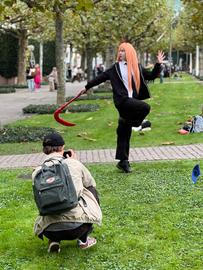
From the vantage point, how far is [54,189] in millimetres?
4637

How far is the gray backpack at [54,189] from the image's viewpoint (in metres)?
4.65

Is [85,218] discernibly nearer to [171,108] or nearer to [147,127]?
[147,127]

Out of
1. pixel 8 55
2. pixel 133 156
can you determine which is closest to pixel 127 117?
pixel 133 156

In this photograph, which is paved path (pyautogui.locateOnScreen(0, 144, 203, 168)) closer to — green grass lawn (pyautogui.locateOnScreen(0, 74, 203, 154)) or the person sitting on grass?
green grass lawn (pyautogui.locateOnScreen(0, 74, 203, 154))

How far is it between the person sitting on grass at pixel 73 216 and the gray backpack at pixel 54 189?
109 mm

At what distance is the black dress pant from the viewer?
791cm

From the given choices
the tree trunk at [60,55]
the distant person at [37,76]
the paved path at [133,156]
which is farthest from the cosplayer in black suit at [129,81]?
the distant person at [37,76]

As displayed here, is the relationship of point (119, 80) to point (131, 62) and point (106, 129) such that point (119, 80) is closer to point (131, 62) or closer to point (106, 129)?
point (131, 62)

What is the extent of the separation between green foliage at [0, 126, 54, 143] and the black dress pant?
14.4ft

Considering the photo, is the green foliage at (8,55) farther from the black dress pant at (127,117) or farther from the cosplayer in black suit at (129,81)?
the cosplayer in black suit at (129,81)

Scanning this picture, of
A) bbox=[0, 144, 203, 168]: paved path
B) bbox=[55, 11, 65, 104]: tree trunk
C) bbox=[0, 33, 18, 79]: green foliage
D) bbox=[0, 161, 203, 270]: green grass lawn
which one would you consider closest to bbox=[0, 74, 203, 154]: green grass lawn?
bbox=[0, 144, 203, 168]: paved path

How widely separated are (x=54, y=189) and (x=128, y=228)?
1.42m

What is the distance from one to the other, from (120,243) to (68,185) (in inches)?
37.5

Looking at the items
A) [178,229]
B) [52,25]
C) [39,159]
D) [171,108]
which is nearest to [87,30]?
[52,25]
